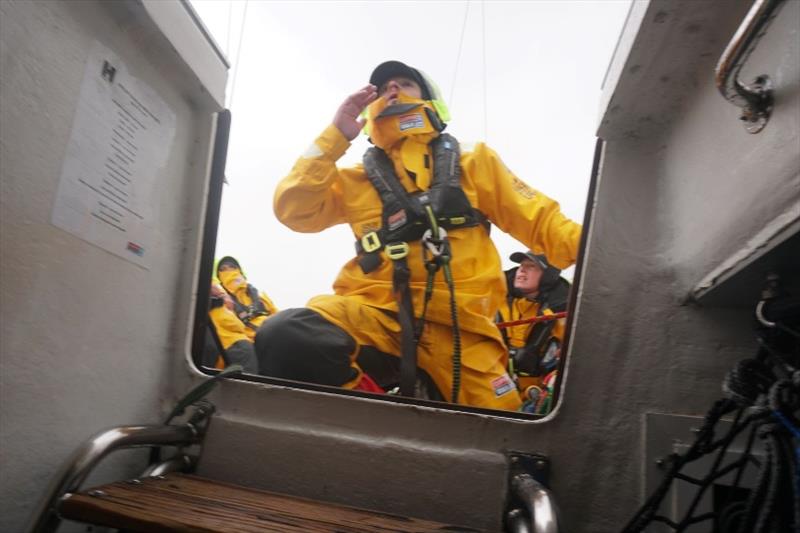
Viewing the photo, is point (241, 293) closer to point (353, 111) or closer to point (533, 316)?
point (533, 316)

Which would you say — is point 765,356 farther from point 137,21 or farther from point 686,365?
point 137,21

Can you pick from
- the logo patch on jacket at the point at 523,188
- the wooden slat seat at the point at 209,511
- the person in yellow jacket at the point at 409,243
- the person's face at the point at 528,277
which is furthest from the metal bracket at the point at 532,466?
the person's face at the point at 528,277

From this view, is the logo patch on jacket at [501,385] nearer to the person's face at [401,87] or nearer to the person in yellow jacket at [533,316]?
the person in yellow jacket at [533,316]

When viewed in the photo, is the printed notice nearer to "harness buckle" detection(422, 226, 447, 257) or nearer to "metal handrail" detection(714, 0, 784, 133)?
"harness buckle" detection(422, 226, 447, 257)

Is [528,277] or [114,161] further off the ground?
[528,277]

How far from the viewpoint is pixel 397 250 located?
1.90 m

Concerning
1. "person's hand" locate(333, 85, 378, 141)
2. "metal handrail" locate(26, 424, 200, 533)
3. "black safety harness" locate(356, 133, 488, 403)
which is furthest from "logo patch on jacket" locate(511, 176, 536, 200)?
"metal handrail" locate(26, 424, 200, 533)

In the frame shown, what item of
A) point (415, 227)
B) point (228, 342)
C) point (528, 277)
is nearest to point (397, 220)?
point (415, 227)

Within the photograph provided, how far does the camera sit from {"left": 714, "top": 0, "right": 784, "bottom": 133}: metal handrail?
651 mm

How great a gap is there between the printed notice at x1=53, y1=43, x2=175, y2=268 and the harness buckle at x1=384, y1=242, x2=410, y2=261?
2.85 feet

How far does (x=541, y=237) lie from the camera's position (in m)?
1.96

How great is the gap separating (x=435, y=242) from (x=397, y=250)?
16 centimetres

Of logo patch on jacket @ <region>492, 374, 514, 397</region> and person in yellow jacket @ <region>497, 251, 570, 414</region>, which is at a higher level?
person in yellow jacket @ <region>497, 251, 570, 414</region>

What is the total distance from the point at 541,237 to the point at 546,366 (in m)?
1.33
